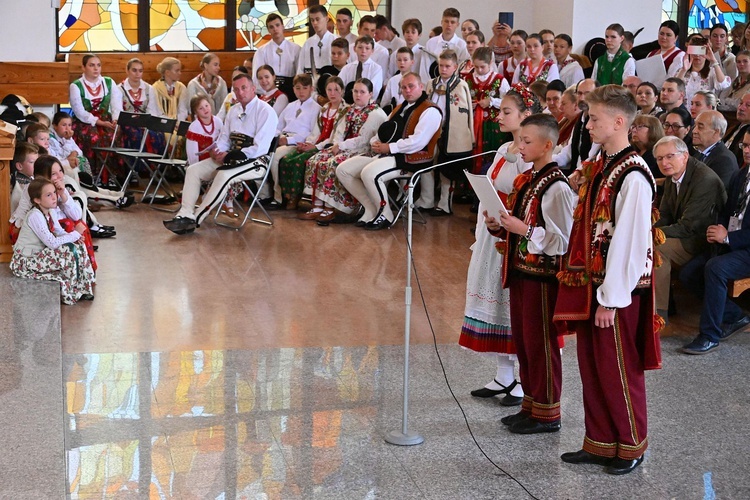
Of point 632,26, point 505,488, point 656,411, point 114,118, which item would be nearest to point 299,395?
point 505,488

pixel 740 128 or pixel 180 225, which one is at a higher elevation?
pixel 740 128

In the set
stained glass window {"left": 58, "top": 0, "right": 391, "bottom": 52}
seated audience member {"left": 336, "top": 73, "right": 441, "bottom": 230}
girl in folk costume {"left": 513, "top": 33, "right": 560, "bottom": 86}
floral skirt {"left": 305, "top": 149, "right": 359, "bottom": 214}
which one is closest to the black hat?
seated audience member {"left": 336, "top": 73, "right": 441, "bottom": 230}

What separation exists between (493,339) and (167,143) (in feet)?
18.7

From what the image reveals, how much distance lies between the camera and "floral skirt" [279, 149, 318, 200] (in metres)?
8.71

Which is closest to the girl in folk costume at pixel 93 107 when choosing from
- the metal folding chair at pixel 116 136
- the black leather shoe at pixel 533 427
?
the metal folding chair at pixel 116 136

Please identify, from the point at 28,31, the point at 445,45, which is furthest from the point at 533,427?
the point at 28,31

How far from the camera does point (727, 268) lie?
206 inches

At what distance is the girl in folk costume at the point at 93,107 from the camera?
31.4 feet

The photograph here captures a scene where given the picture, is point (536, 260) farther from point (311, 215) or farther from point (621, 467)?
point (311, 215)

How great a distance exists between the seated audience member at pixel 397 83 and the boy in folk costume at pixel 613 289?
5.46 meters

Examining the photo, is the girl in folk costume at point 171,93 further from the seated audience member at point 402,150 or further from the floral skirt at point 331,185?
the seated audience member at point 402,150

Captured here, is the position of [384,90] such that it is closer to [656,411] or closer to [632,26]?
[632,26]

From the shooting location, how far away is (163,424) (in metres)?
4.01

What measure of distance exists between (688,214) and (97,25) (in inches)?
294
